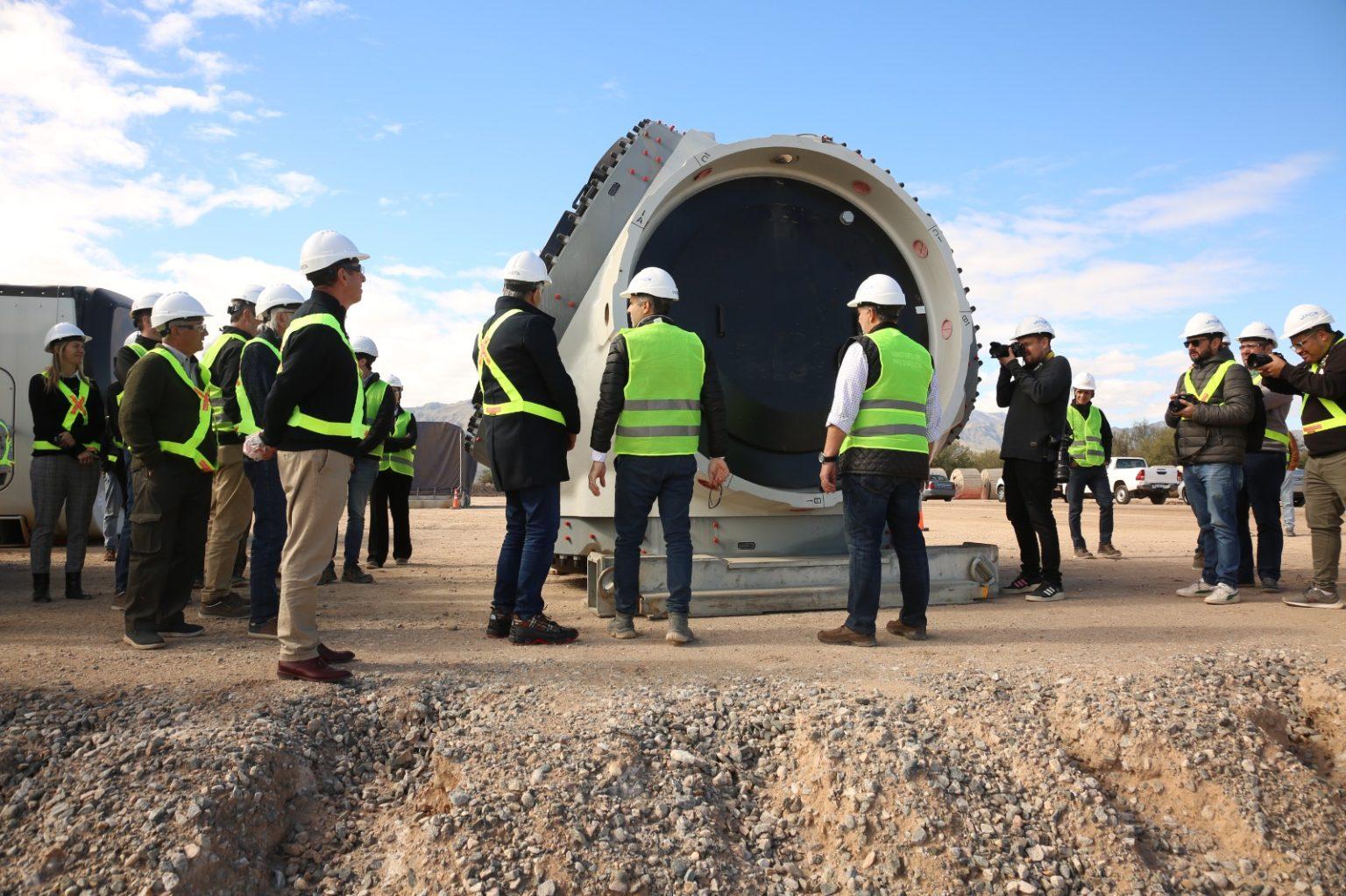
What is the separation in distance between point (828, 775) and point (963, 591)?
3.15m

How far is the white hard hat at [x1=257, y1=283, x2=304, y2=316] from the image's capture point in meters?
5.44

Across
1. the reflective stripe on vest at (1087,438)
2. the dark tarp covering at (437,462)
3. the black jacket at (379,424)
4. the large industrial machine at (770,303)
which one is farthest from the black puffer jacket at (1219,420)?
the dark tarp covering at (437,462)

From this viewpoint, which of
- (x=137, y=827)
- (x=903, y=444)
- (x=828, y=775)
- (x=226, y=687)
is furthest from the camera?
(x=903, y=444)

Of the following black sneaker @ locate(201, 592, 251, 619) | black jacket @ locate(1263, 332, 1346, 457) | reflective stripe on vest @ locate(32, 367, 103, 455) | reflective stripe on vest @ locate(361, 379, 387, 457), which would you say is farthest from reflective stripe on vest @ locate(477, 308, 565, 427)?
black jacket @ locate(1263, 332, 1346, 457)

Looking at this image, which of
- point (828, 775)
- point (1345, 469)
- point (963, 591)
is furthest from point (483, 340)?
point (1345, 469)

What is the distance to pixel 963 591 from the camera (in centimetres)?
591

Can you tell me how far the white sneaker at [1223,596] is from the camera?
5.95 meters

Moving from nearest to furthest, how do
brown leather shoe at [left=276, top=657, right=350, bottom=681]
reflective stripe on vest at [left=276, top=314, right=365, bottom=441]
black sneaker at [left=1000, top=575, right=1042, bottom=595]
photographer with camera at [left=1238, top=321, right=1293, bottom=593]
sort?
brown leather shoe at [left=276, top=657, right=350, bottom=681]
reflective stripe on vest at [left=276, top=314, right=365, bottom=441]
black sneaker at [left=1000, top=575, right=1042, bottom=595]
photographer with camera at [left=1238, top=321, right=1293, bottom=593]

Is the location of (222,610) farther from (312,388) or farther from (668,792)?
(668,792)

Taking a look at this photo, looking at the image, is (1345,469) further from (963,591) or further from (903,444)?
(903,444)

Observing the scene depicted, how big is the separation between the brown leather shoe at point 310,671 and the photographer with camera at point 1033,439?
14.2ft

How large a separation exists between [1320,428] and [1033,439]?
158 centimetres

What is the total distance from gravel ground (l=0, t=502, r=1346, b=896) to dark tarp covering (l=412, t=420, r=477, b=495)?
72.4ft

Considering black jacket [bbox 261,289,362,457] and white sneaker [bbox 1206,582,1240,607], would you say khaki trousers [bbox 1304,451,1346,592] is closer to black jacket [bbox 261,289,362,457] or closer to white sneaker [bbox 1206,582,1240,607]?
white sneaker [bbox 1206,582,1240,607]
